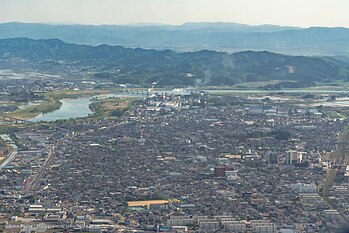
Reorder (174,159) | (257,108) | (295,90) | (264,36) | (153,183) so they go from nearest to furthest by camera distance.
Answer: (153,183), (174,159), (257,108), (295,90), (264,36)

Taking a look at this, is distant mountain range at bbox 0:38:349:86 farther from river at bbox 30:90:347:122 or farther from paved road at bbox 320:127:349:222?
paved road at bbox 320:127:349:222

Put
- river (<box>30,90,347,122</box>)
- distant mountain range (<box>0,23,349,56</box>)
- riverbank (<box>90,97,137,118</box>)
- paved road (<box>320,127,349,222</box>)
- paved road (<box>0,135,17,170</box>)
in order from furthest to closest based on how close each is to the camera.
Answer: distant mountain range (<box>0,23,349,56</box>) → river (<box>30,90,347,122</box>) → riverbank (<box>90,97,137,118</box>) → paved road (<box>0,135,17,170</box>) → paved road (<box>320,127,349,222</box>)

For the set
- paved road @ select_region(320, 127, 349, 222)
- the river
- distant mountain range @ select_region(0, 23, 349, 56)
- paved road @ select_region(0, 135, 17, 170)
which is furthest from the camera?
distant mountain range @ select_region(0, 23, 349, 56)

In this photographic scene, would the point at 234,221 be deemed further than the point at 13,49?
No

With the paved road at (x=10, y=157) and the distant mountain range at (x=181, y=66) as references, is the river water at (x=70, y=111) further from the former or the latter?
the distant mountain range at (x=181, y=66)

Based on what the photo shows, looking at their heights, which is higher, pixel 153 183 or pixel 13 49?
pixel 153 183

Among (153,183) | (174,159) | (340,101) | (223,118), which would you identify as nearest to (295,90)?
(340,101)

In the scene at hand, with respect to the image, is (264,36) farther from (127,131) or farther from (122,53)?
(127,131)

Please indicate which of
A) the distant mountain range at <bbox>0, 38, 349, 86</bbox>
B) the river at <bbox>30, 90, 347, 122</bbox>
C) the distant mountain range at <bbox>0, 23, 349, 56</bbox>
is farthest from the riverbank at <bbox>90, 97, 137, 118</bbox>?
the distant mountain range at <bbox>0, 23, 349, 56</bbox>

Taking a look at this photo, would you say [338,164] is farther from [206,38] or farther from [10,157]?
[206,38]
